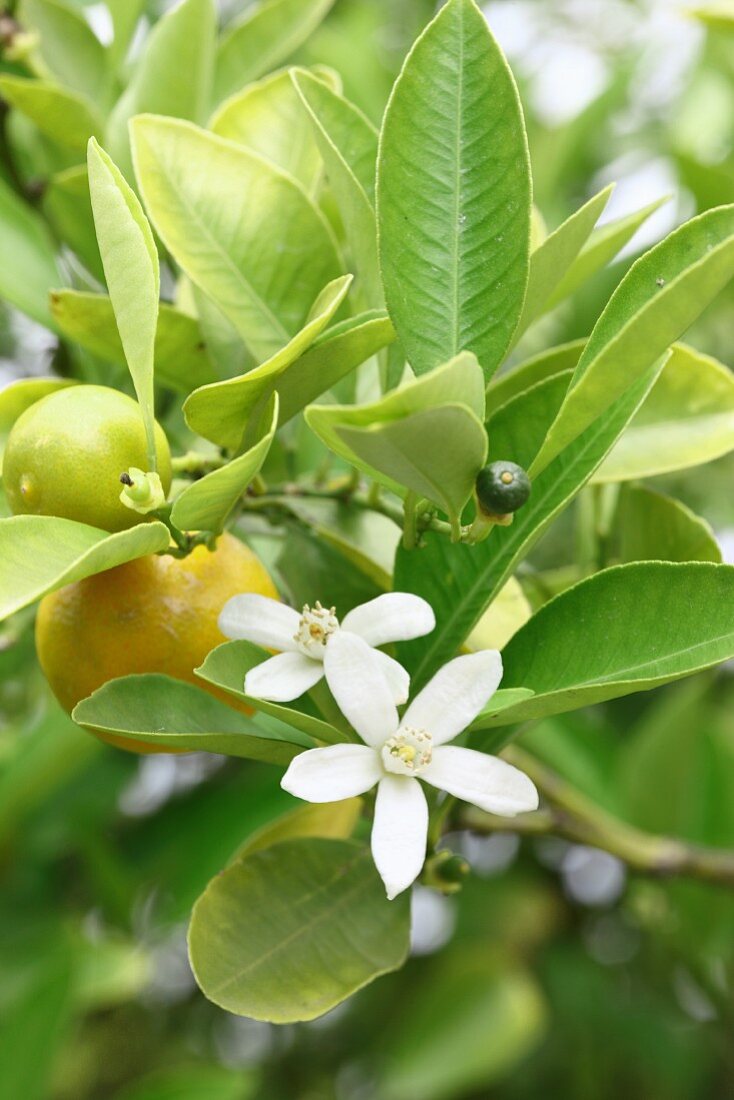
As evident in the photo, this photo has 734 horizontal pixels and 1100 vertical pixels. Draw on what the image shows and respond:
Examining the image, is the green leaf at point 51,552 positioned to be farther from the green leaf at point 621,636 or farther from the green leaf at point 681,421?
the green leaf at point 681,421

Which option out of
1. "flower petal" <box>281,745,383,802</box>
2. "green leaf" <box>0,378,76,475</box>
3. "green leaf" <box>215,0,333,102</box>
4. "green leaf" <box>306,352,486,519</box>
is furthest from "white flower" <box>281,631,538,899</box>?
"green leaf" <box>215,0,333,102</box>

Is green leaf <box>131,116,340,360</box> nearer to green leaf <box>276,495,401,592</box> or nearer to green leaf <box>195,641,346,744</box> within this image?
green leaf <box>276,495,401,592</box>

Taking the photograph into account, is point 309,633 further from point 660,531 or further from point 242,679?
point 660,531

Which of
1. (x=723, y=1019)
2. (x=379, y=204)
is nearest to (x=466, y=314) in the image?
(x=379, y=204)

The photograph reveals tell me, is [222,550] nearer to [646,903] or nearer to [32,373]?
[32,373]

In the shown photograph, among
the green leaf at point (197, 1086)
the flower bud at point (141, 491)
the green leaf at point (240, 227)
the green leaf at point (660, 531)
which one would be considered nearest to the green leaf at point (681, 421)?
the green leaf at point (660, 531)
